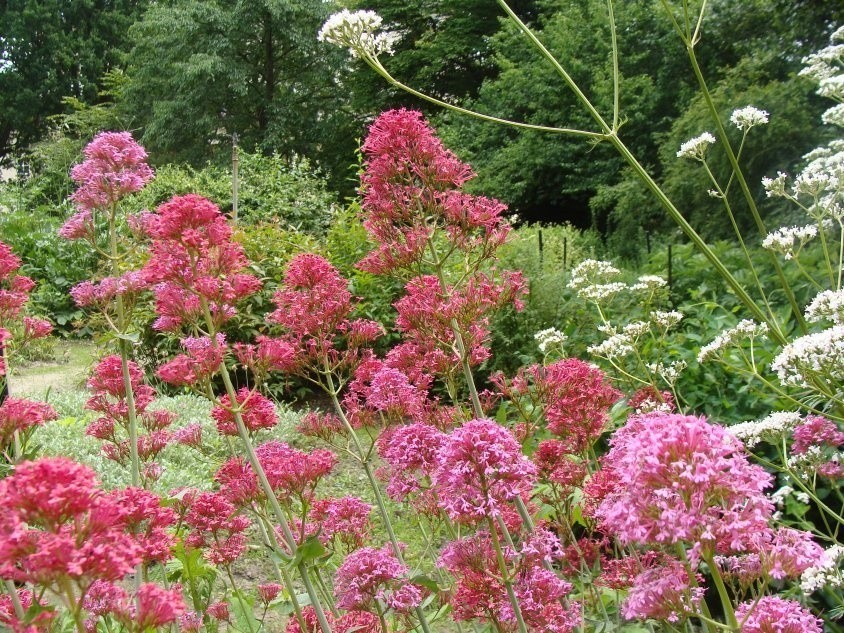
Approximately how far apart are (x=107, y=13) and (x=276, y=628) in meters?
37.8

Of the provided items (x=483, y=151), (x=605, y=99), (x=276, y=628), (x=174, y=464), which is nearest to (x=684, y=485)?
(x=276, y=628)

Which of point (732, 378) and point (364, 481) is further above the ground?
point (732, 378)

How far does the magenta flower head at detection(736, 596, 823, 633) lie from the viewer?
1.36 m

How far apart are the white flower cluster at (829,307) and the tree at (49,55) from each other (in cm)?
3710

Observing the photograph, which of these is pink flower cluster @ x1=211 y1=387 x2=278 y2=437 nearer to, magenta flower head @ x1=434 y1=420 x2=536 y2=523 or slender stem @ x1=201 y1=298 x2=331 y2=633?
slender stem @ x1=201 y1=298 x2=331 y2=633

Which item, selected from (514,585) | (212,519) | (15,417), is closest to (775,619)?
(514,585)

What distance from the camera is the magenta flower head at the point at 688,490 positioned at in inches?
45.4

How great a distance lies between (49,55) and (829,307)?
3936 centimetres

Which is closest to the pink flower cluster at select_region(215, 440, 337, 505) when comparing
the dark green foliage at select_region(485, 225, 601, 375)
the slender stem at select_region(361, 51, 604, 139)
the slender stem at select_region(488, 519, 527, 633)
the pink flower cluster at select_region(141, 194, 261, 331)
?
the pink flower cluster at select_region(141, 194, 261, 331)

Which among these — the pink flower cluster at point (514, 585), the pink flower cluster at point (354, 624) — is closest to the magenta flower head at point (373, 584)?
the pink flower cluster at point (354, 624)

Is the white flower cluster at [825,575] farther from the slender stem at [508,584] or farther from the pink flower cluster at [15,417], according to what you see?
the pink flower cluster at [15,417]

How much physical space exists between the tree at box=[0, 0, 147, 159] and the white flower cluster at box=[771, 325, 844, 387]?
122 ft

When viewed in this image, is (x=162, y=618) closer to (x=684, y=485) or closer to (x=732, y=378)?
(x=684, y=485)

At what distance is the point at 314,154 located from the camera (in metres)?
26.9
